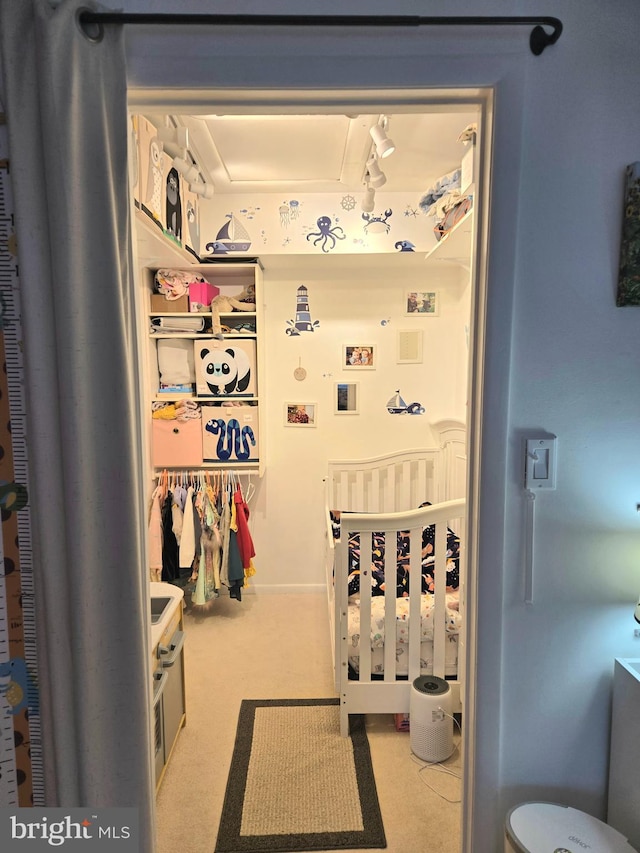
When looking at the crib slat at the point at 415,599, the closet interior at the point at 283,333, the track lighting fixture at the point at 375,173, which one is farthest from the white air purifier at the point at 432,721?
the track lighting fixture at the point at 375,173

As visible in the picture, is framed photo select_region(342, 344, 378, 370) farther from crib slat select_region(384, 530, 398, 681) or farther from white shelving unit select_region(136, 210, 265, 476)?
crib slat select_region(384, 530, 398, 681)

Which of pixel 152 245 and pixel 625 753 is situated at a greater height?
pixel 152 245

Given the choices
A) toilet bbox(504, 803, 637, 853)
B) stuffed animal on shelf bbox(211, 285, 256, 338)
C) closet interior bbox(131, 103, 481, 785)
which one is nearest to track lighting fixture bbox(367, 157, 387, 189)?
closet interior bbox(131, 103, 481, 785)

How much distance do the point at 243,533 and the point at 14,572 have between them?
2042 mm

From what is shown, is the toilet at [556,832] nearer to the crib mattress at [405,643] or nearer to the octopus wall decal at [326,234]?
the crib mattress at [405,643]

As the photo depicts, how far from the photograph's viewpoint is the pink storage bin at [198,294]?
317 centimetres

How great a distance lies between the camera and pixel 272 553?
3703mm

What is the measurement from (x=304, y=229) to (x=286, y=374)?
97cm

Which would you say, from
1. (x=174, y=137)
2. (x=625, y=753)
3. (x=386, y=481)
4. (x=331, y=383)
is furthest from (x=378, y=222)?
(x=625, y=753)

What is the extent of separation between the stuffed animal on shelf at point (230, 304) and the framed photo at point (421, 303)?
1.07 meters

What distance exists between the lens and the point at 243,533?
3264mm

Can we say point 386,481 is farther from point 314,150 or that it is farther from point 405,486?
point 314,150

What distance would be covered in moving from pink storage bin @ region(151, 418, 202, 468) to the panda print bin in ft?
0.78

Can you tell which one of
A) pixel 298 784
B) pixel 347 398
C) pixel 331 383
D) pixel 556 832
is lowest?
pixel 298 784
